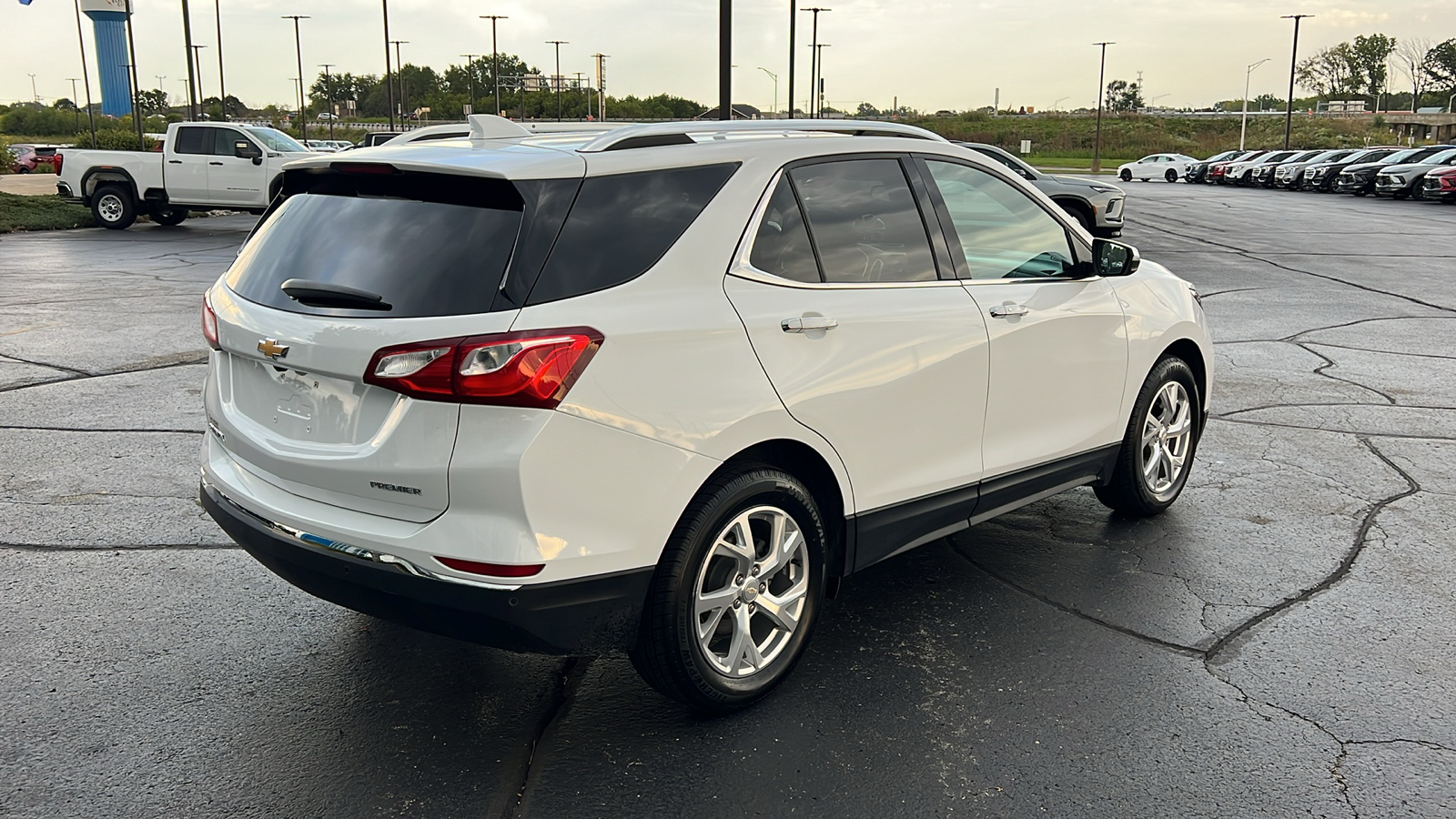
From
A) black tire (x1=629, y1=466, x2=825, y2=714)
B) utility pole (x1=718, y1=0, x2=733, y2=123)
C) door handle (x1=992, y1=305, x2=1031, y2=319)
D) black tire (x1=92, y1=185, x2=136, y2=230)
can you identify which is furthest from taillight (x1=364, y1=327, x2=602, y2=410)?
black tire (x1=92, y1=185, x2=136, y2=230)

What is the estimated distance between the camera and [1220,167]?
55.9 metres

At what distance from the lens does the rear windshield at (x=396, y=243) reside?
3049 millimetres

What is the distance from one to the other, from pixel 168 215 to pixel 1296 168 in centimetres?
4310

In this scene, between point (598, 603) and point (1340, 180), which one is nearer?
point (598, 603)

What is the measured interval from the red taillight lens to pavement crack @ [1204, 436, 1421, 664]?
2.48 meters

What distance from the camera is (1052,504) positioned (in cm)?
586

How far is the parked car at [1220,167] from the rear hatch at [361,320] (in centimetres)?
5815

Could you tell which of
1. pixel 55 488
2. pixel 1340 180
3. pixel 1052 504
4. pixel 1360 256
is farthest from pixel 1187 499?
pixel 1340 180

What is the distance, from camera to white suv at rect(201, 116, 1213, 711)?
2967mm

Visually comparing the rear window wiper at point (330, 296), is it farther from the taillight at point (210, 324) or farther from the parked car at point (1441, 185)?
the parked car at point (1441, 185)

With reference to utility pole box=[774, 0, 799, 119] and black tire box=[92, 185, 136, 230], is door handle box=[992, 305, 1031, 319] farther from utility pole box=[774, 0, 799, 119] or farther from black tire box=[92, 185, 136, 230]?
utility pole box=[774, 0, 799, 119]

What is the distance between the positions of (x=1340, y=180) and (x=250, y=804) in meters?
47.9

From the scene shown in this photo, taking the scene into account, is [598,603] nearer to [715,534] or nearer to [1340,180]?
[715,534]

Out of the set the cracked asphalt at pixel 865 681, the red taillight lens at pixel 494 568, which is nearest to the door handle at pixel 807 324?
the red taillight lens at pixel 494 568
